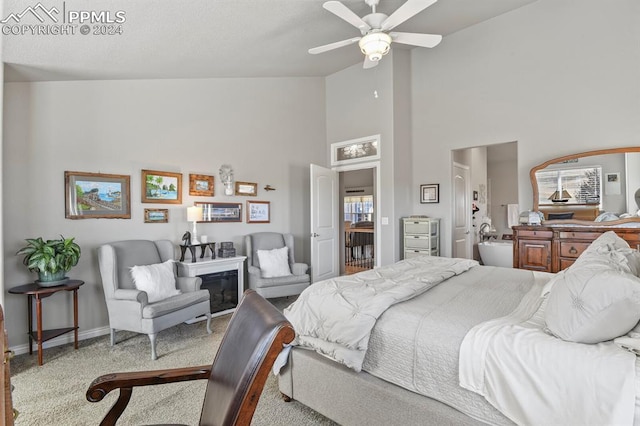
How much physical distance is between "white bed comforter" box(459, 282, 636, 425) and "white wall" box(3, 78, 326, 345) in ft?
12.0

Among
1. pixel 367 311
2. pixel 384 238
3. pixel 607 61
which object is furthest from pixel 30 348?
pixel 607 61

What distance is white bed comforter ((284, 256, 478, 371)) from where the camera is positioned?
165 cm

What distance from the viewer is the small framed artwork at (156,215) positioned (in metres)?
3.78

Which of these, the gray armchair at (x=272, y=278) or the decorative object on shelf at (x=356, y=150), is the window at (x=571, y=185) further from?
the gray armchair at (x=272, y=278)

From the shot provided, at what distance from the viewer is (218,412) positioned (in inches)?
40.1

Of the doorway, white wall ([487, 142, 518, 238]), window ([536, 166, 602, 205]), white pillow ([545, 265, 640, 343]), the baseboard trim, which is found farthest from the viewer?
white wall ([487, 142, 518, 238])

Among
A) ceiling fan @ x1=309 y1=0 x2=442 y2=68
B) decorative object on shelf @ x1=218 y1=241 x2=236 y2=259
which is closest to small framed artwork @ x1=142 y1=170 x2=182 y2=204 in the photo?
decorative object on shelf @ x1=218 y1=241 x2=236 y2=259

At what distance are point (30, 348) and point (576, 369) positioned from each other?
13.4 ft

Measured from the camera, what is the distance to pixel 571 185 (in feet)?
12.5

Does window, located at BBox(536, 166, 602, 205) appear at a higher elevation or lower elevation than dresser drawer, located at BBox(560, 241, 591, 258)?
higher

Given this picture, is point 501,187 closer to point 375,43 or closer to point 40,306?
point 375,43

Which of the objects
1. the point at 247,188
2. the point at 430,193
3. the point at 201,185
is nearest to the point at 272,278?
the point at 247,188

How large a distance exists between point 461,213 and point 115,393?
501cm

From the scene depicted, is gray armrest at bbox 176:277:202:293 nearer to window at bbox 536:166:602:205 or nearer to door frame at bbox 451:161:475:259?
door frame at bbox 451:161:475:259
